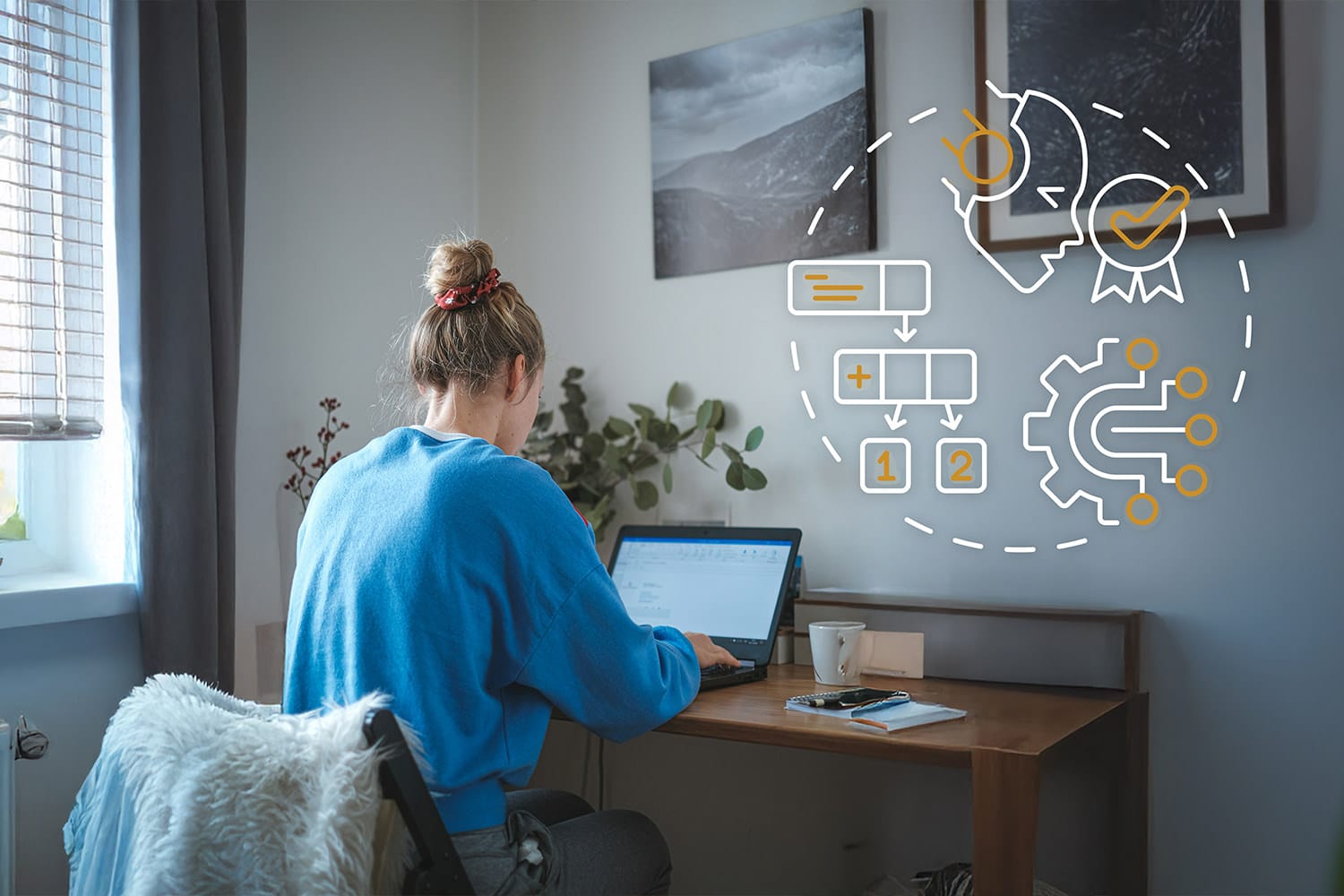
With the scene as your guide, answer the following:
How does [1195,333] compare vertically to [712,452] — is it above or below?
above

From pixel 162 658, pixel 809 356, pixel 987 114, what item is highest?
pixel 987 114

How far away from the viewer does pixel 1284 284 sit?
1669 mm

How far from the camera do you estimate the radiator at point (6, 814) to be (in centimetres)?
153

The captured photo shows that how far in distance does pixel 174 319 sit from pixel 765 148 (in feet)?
3.69

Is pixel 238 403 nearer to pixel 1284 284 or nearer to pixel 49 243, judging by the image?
pixel 49 243

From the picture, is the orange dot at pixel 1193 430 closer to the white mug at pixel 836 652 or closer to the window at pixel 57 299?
the white mug at pixel 836 652

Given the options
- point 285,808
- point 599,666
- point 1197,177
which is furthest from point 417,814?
point 1197,177

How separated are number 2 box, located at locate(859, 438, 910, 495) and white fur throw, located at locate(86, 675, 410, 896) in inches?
44.7

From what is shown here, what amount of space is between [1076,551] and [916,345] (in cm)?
45

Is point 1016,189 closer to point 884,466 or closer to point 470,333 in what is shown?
point 884,466

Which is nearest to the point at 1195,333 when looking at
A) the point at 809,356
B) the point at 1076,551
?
the point at 1076,551

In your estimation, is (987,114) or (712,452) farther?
(712,452)

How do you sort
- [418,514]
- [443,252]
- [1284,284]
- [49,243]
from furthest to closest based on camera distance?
1. [49,243]
2. [1284,284]
3. [443,252]
4. [418,514]

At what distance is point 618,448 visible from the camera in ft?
7.41
